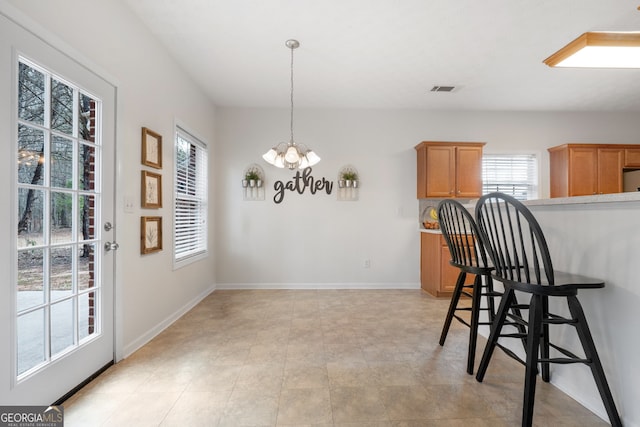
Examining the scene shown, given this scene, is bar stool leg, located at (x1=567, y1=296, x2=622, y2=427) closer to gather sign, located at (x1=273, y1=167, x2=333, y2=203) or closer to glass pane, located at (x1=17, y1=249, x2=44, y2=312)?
glass pane, located at (x1=17, y1=249, x2=44, y2=312)

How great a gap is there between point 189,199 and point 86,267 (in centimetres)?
173

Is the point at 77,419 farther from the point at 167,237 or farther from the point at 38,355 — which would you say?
the point at 167,237

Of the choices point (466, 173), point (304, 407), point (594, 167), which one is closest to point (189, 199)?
point (304, 407)

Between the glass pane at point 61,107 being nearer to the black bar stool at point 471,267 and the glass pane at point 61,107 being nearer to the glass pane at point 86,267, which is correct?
the glass pane at point 86,267

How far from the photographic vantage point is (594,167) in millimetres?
4250

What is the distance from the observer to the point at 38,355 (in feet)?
5.08

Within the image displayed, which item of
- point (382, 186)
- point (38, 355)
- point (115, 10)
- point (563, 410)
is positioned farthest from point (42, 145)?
point (382, 186)

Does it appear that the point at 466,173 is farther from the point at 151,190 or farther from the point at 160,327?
the point at 160,327

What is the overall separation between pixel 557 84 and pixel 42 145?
4955mm

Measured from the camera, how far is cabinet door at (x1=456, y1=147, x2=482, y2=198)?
13.6 feet

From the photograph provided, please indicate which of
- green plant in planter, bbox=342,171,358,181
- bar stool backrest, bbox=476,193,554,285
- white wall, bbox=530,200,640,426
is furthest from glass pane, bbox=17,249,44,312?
green plant in planter, bbox=342,171,358,181

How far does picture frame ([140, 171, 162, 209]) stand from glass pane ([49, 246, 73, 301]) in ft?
2.76

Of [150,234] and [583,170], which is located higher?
[583,170]

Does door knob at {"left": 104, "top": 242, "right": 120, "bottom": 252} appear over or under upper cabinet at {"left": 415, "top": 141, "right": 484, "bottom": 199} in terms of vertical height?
under
